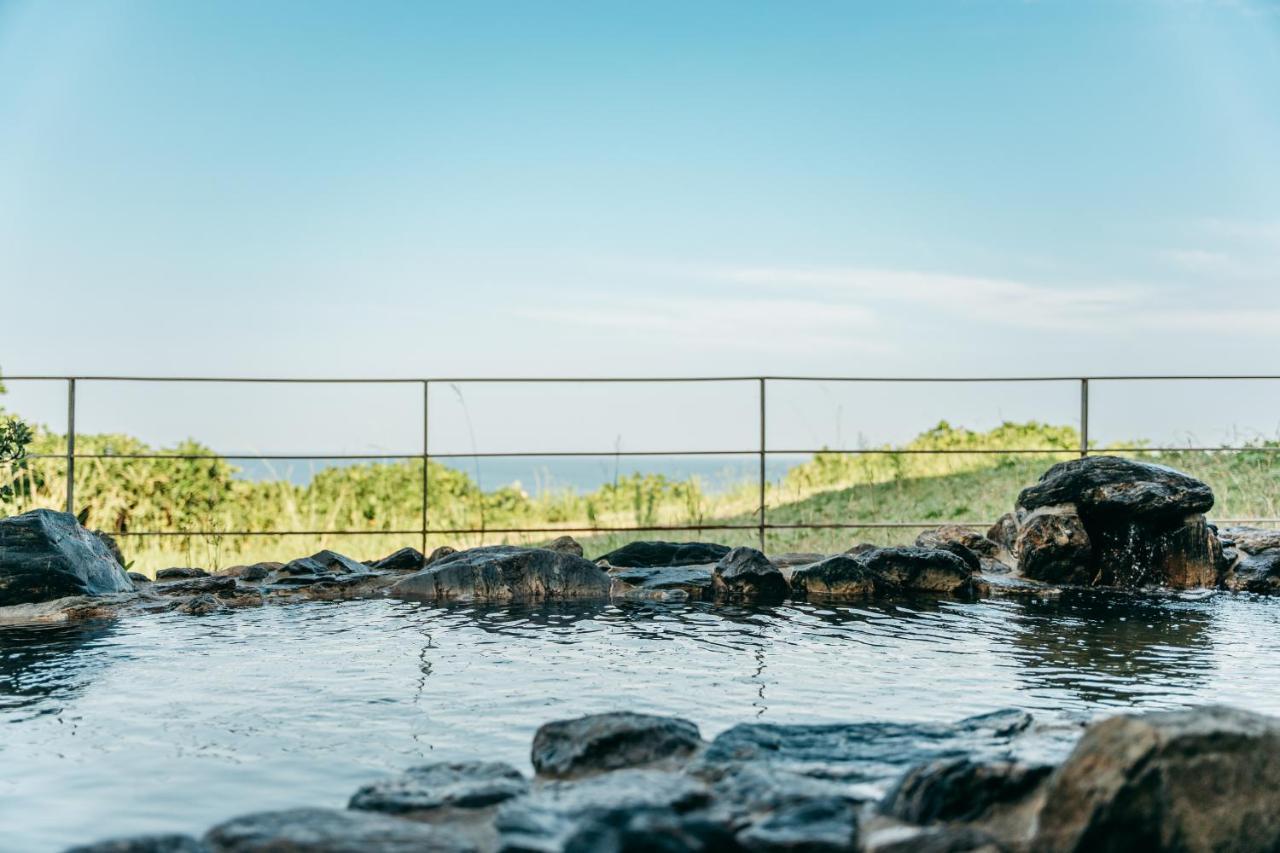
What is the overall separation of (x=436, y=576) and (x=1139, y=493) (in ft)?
18.0

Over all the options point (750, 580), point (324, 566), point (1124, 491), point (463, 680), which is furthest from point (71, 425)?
point (1124, 491)

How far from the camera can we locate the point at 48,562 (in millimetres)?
7973

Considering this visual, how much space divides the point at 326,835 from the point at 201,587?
592 centimetres

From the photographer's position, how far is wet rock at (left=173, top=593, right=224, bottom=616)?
8.02 meters

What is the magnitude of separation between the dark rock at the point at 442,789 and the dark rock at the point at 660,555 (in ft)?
18.7

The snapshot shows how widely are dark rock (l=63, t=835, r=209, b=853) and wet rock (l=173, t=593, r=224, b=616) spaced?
504 cm

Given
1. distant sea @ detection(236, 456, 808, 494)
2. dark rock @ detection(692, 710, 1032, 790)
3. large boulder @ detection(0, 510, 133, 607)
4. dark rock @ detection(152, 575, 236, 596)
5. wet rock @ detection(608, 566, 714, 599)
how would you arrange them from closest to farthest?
dark rock @ detection(692, 710, 1032, 790) → large boulder @ detection(0, 510, 133, 607) → dark rock @ detection(152, 575, 236, 596) → wet rock @ detection(608, 566, 714, 599) → distant sea @ detection(236, 456, 808, 494)

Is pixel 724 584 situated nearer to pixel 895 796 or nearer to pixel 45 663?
pixel 45 663

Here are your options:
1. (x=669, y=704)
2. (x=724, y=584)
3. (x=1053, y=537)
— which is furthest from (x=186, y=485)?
(x=669, y=704)

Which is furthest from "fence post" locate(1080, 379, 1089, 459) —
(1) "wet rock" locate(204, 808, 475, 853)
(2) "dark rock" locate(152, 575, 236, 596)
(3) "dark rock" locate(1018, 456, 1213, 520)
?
(1) "wet rock" locate(204, 808, 475, 853)

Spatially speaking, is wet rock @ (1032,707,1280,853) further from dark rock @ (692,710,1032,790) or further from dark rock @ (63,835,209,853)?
dark rock @ (63,835,209,853)

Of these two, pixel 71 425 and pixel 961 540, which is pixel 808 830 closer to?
pixel 961 540

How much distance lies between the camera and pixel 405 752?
4.41 m

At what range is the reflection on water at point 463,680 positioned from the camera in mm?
4164
